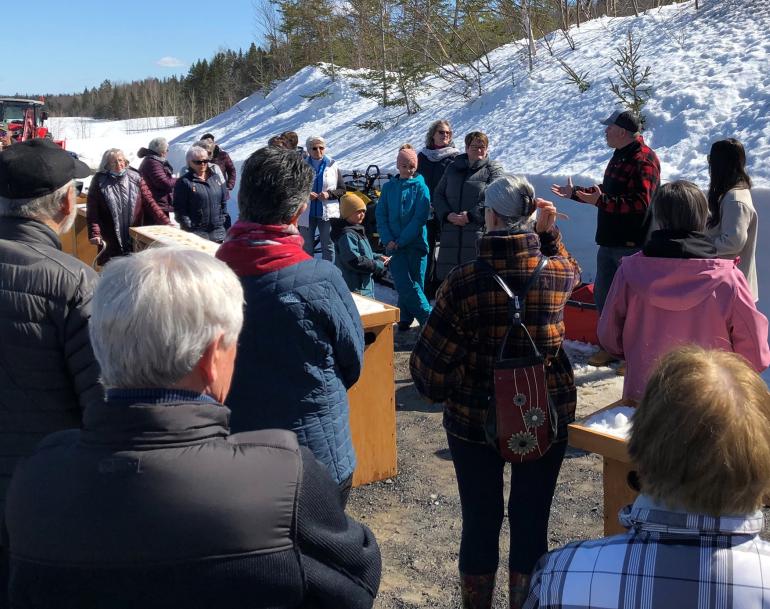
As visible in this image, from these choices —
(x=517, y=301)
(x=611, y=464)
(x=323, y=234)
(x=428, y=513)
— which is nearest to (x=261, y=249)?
(x=517, y=301)

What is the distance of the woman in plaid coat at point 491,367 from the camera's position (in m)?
2.87

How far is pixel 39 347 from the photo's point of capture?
243cm

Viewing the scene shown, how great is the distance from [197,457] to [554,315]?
1.84m

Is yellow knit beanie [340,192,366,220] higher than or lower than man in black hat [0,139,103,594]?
higher

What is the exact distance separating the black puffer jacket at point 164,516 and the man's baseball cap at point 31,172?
136 cm

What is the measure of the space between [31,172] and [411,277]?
4.84 metres

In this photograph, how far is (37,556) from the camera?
138cm

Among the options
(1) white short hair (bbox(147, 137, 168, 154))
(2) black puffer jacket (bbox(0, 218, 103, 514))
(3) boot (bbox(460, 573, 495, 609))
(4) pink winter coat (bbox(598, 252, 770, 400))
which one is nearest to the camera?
(2) black puffer jacket (bbox(0, 218, 103, 514))

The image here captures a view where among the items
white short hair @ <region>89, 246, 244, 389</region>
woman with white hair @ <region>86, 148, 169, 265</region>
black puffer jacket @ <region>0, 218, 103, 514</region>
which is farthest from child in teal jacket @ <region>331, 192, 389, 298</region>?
white short hair @ <region>89, 246, 244, 389</region>

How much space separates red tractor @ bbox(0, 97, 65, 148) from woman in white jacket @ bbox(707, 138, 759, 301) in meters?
26.7

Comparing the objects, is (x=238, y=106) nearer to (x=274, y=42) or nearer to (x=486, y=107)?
(x=274, y=42)

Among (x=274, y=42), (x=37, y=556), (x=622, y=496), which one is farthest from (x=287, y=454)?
(x=274, y=42)

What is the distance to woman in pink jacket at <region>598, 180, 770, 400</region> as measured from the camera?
10.6 ft

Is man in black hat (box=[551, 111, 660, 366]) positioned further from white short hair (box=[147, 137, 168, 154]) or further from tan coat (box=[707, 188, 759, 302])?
white short hair (box=[147, 137, 168, 154])
